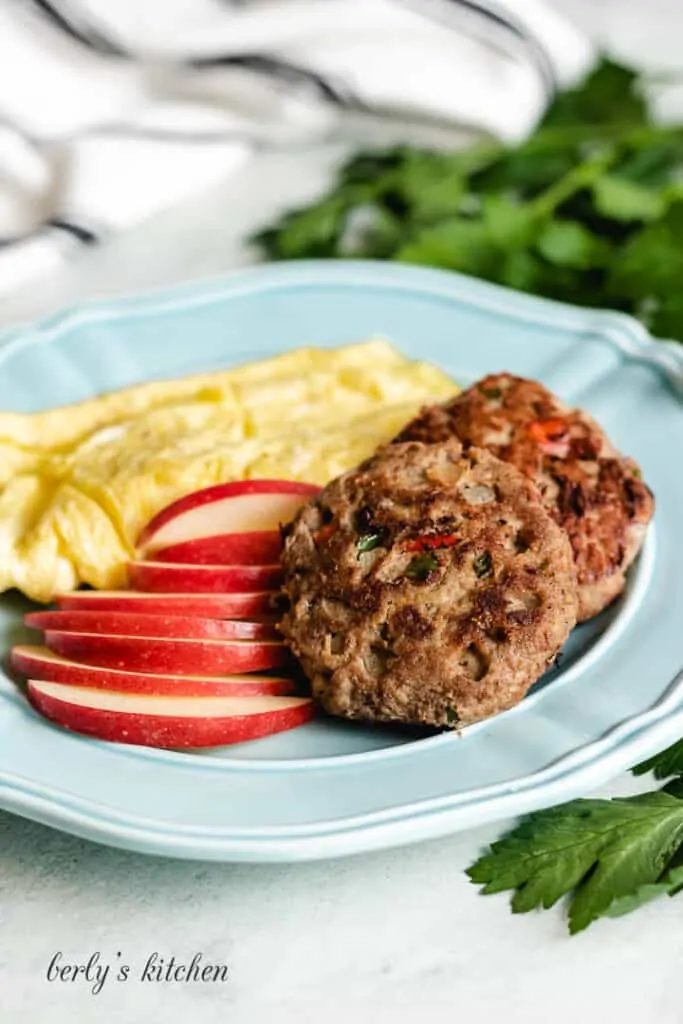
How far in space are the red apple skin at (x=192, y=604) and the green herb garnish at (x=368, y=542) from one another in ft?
1.11

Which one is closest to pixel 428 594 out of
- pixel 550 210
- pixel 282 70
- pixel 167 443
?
pixel 167 443

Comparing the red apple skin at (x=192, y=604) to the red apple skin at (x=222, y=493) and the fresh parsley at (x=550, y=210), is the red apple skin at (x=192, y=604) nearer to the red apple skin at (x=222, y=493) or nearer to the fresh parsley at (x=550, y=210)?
the red apple skin at (x=222, y=493)

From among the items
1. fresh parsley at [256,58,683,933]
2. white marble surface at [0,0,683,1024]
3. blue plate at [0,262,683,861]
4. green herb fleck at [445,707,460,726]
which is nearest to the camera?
white marble surface at [0,0,683,1024]

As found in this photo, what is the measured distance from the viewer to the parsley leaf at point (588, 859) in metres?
3.58

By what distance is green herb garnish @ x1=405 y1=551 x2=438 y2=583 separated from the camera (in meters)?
3.93

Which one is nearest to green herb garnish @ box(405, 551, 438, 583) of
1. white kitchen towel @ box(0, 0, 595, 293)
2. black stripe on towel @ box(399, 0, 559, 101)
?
white kitchen towel @ box(0, 0, 595, 293)

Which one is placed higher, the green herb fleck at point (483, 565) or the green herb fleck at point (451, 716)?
the green herb fleck at point (483, 565)

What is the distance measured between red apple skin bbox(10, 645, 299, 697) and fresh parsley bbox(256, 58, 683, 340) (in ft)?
9.15

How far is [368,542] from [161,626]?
637mm

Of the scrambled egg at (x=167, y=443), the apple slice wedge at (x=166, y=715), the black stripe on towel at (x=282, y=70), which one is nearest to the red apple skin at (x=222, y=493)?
the scrambled egg at (x=167, y=443)

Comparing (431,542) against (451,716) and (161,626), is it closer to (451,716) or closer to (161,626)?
(451,716)

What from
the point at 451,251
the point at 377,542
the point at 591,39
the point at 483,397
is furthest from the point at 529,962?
the point at 591,39

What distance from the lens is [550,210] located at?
698 cm

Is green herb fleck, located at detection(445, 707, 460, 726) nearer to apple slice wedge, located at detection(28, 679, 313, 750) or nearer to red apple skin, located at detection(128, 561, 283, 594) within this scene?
apple slice wedge, located at detection(28, 679, 313, 750)
